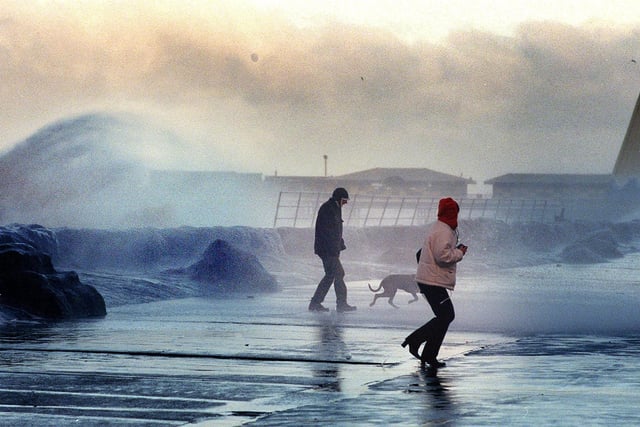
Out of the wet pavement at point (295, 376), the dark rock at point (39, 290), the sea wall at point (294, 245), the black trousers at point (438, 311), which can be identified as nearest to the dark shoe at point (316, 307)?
the wet pavement at point (295, 376)

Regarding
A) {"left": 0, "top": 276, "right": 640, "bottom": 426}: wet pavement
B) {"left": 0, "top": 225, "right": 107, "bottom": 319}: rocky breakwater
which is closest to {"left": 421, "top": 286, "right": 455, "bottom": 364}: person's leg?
{"left": 0, "top": 276, "right": 640, "bottom": 426}: wet pavement

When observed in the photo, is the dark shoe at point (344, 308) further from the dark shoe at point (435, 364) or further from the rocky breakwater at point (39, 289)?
the dark shoe at point (435, 364)

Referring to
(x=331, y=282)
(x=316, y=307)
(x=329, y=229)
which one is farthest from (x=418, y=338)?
(x=329, y=229)

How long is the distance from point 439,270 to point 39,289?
22.7ft

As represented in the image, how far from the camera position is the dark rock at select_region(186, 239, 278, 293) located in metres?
23.8

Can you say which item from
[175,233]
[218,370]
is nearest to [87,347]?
[218,370]

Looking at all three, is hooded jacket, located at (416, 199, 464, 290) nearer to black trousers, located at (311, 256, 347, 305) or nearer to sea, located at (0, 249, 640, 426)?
sea, located at (0, 249, 640, 426)

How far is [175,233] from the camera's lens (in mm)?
34938

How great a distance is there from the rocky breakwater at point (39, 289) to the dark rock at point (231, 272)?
6106mm

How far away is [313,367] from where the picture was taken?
38.3 feet

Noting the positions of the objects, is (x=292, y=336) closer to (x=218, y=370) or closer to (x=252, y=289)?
(x=218, y=370)

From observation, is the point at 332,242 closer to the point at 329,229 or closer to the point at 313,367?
the point at 329,229

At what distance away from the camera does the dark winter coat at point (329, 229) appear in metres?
19.1

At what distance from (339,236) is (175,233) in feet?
53.0
